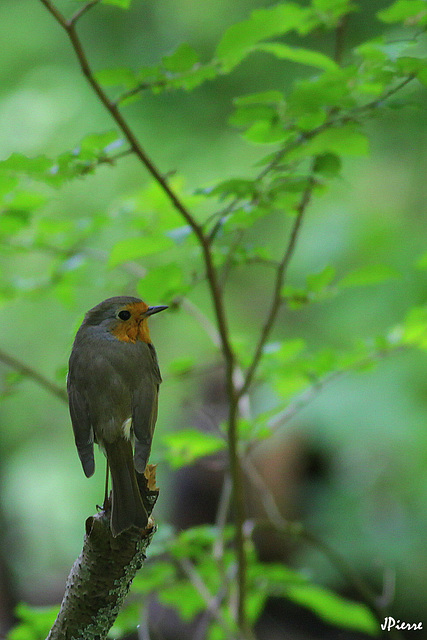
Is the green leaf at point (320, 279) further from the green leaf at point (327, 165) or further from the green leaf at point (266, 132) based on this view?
the green leaf at point (266, 132)

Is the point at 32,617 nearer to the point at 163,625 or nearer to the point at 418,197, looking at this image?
the point at 163,625

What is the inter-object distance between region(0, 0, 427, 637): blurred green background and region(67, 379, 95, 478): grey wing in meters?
2.09

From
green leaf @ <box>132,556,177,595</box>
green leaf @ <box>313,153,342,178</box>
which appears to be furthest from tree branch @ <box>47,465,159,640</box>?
green leaf @ <box>132,556,177,595</box>

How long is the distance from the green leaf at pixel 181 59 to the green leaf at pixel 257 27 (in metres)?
0.06

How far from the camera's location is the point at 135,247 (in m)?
1.81

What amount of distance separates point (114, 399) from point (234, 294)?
3.43 metres

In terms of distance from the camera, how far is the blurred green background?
3.83 meters

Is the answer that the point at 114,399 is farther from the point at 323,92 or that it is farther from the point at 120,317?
the point at 323,92

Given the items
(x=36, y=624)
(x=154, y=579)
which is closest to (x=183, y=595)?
(x=154, y=579)

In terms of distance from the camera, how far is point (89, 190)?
4.21 m

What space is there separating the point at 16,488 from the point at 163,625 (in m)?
1.21

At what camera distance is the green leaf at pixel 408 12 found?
150cm

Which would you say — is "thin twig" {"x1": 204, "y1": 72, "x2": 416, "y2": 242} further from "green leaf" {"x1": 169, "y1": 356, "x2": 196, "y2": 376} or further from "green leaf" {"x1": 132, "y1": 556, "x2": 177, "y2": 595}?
"green leaf" {"x1": 132, "y1": 556, "x2": 177, "y2": 595}

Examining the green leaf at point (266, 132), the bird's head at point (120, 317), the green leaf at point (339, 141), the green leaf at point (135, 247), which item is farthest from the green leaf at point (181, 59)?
the bird's head at point (120, 317)
